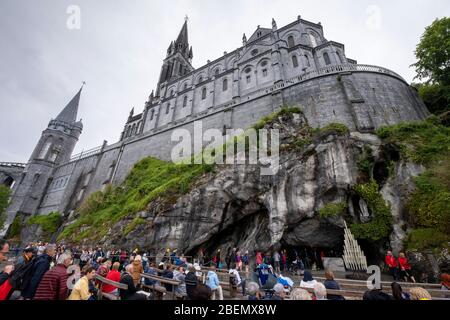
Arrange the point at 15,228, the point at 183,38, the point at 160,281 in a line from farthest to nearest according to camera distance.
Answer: the point at 183,38, the point at 15,228, the point at 160,281

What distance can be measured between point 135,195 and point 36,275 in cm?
1829

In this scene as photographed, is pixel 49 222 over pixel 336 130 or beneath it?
beneath

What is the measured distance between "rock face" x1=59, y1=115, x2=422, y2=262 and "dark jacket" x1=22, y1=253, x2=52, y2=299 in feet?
37.6

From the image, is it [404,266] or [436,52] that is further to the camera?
[436,52]

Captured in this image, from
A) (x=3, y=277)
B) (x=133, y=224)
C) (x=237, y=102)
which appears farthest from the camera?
(x=237, y=102)

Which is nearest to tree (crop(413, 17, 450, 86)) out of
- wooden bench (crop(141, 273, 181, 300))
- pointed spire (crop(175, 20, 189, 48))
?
wooden bench (crop(141, 273, 181, 300))

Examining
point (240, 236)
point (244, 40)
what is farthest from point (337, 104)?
point (244, 40)

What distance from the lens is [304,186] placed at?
45.2 ft

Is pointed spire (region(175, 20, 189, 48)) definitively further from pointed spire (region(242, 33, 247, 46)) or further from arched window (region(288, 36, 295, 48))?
arched window (region(288, 36, 295, 48))

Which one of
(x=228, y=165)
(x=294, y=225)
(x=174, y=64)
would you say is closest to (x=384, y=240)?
(x=294, y=225)

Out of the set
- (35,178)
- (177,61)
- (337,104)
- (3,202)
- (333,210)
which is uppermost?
(177,61)

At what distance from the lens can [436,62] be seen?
19.0 m

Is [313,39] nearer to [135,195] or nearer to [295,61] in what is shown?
[295,61]

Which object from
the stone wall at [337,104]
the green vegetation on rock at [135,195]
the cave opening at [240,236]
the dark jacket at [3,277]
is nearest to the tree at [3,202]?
the green vegetation on rock at [135,195]
